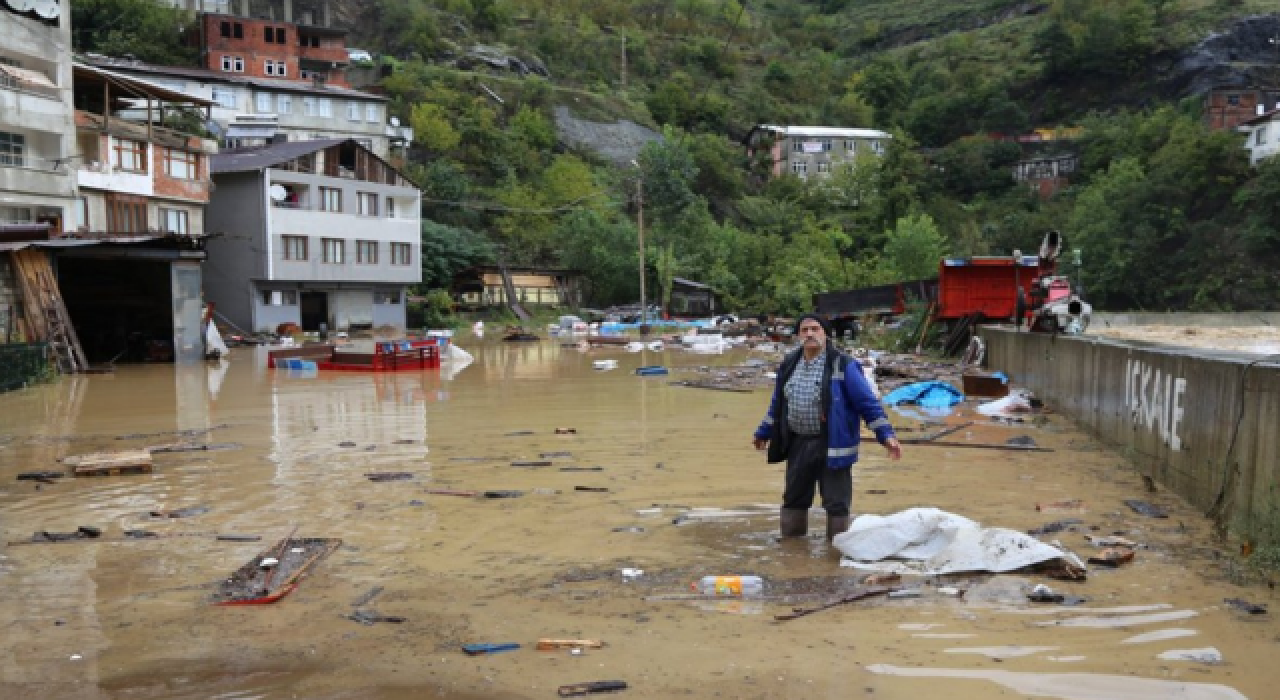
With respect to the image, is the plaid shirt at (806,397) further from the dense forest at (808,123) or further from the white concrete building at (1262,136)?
the white concrete building at (1262,136)

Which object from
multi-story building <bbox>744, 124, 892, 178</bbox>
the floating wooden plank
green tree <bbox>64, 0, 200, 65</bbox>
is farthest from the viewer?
multi-story building <bbox>744, 124, 892, 178</bbox>

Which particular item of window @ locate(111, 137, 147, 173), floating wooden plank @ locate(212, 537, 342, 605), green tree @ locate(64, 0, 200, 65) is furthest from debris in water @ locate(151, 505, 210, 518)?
green tree @ locate(64, 0, 200, 65)

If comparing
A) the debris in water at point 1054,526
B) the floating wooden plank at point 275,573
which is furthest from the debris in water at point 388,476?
the debris in water at point 1054,526

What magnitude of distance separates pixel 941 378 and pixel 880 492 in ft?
42.7

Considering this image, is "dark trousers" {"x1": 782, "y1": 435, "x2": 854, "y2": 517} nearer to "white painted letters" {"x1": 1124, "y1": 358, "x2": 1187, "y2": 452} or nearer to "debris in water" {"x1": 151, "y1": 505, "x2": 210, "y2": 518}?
"white painted letters" {"x1": 1124, "y1": 358, "x2": 1187, "y2": 452}

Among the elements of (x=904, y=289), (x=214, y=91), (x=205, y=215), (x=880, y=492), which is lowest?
(x=880, y=492)

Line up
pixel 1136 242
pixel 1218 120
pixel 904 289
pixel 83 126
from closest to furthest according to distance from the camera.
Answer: pixel 904 289 < pixel 83 126 < pixel 1136 242 < pixel 1218 120

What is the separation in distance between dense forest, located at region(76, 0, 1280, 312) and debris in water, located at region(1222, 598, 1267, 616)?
45.4 m

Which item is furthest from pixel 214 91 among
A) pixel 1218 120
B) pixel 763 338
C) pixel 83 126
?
pixel 1218 120

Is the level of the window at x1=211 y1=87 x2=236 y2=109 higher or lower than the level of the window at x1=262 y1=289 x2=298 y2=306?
higher

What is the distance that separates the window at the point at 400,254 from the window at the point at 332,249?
3436 mm

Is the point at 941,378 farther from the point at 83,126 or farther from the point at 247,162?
the point at 247,162

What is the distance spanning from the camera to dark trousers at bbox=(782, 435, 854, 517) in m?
7.31

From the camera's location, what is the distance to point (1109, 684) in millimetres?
4676
